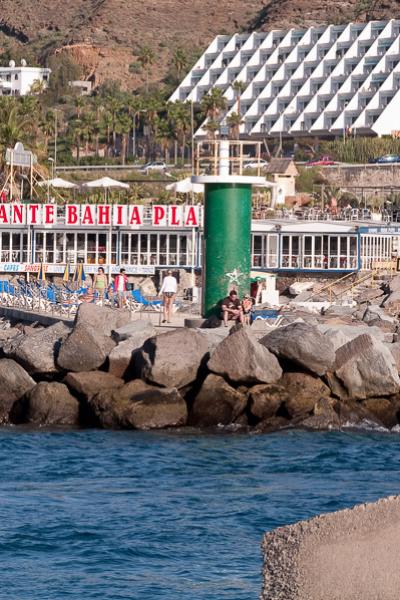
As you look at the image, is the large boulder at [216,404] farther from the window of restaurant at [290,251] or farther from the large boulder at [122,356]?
the window of restaurant at [290,251]

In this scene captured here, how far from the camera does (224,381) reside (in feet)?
73.2

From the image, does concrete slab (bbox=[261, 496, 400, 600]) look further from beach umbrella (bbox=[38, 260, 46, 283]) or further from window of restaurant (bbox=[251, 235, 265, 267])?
window of restaurant (bbox=[251, 235, 265, 267])

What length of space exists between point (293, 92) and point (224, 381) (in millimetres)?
101207

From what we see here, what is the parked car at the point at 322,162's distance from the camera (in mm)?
91262

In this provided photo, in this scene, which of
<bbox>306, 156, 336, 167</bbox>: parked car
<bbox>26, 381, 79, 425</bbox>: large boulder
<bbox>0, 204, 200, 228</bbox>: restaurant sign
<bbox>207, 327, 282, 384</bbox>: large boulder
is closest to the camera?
<bbox>207, 327, 282, 384</bbox>: large boulder

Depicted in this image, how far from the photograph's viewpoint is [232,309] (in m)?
26.8

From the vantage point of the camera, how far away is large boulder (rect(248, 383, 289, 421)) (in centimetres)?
2228

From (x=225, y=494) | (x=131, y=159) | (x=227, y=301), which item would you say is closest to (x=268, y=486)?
(x=225, y=494)

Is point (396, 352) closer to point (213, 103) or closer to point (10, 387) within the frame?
point (10, 387)

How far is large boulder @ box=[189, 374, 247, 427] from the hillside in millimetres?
131565

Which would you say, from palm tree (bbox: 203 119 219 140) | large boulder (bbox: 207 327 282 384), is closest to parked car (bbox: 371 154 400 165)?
palm tree (bbox: 203 119 219 140)

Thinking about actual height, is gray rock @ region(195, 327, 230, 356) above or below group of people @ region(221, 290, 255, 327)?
below

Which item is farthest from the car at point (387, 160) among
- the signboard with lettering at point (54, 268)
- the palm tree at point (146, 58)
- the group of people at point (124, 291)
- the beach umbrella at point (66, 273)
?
the group of people at point (124, 291)

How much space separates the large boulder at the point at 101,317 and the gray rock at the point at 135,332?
0.24 metres
